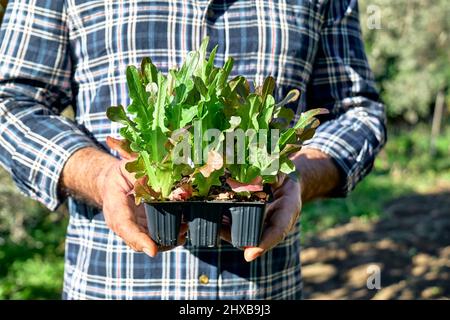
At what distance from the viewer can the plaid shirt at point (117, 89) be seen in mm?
1922

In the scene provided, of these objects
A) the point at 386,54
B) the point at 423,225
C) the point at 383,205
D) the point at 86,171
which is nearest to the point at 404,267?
the point at 423,225

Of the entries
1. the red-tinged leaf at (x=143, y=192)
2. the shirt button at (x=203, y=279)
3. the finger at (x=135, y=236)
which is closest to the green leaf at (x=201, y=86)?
the red-tinged leaf at (x=143, y=192)

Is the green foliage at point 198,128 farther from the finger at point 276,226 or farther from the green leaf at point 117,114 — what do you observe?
the finger at point 276,226

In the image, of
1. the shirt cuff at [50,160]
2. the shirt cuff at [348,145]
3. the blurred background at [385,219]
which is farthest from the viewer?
the blurred background at [385,219]

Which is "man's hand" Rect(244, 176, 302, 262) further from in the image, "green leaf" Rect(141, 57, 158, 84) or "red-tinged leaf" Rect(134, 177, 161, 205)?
"green leaf" Rect(141, 57, 158, 84)

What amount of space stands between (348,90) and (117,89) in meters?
0.78

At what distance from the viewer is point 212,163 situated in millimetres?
1458

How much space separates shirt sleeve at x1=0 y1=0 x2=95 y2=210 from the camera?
74.9 inches

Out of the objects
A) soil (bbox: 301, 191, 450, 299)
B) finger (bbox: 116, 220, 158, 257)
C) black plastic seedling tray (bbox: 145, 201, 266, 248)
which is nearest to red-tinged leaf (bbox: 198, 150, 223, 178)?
black plastic seedling tray (bbox: 145, 201, 266, 248)

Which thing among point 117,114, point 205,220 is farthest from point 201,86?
point 205,220

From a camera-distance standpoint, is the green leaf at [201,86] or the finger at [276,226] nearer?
the green leaf at [201,86]

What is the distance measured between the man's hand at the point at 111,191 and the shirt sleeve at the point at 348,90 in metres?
0.70

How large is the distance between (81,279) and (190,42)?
79 centimetres

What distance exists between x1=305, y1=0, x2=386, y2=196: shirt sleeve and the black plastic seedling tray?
625 millimetres
